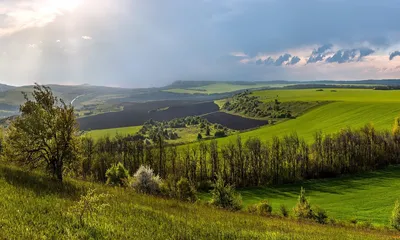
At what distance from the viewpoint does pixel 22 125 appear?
2056 centimetres

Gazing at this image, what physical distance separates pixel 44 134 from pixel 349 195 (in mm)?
82760

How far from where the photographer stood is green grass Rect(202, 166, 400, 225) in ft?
230

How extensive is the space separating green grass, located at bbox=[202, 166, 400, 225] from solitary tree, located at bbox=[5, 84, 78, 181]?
197ft

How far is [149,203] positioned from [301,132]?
148948mm

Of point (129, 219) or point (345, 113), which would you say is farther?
point (345, 113)

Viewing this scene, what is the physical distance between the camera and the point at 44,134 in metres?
21.0

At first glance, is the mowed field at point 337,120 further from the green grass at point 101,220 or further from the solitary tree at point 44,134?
the green grass at point 101,220

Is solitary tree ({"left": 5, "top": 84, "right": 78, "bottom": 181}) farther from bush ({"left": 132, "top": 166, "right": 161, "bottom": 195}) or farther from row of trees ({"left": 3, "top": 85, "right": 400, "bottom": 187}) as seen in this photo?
row of trees ({"left": 3, "top": 85, "right": 400, "bottom": 187})

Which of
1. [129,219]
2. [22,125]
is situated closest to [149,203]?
[129,219]

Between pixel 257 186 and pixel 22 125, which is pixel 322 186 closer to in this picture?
pixel 257 186

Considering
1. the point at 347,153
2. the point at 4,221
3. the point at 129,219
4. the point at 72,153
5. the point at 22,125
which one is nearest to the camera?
the point at 4,221

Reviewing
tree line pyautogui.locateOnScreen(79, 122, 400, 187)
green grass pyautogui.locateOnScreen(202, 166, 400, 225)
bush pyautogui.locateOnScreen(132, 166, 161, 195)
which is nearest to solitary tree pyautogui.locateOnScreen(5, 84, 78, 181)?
bush pyautogui.locateOnScreen(132, 166, 161, 195)

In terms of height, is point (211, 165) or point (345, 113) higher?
point (345, 113)

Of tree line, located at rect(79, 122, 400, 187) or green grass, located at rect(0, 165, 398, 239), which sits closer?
green grass, located at rect(0, 165, 398, 239)
